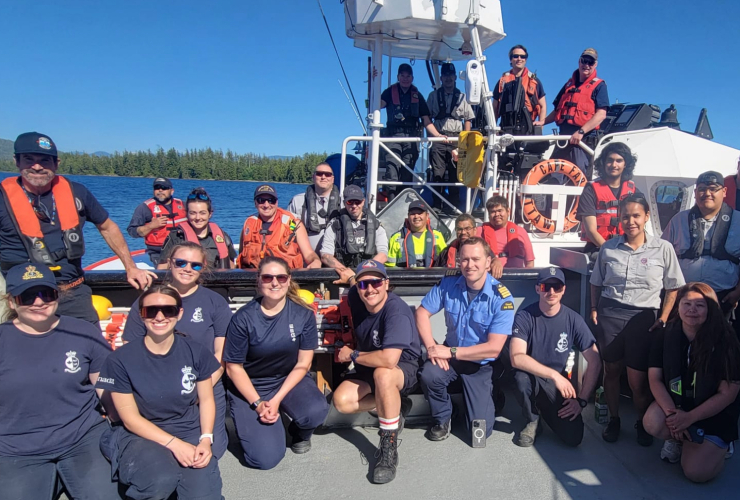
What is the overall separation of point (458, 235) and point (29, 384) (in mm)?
3287

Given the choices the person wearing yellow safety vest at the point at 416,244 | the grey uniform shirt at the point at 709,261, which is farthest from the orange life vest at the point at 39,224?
the grey uniform shirt at the point at 709,261

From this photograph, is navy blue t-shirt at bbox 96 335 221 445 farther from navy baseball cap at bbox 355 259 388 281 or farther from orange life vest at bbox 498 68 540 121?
orange life vest at bbox 498 68 540 121

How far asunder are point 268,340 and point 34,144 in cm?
184

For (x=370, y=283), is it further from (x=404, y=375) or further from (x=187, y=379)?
(x=187, y=379)

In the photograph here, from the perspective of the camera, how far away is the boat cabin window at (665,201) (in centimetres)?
552

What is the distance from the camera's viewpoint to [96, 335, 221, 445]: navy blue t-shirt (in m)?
2.49

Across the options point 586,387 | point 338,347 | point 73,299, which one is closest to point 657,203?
point 586,387

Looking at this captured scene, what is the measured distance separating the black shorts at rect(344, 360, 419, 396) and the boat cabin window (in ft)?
12.1

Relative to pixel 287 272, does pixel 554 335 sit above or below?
below

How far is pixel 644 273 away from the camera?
329 centimetres

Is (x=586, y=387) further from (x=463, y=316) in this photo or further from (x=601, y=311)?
(x=463, y=316)

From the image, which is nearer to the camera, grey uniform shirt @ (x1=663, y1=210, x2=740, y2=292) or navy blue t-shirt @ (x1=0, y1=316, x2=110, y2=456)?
navy blue t-shirt @ (x1=0, y1=316, x2=110, y2=456)

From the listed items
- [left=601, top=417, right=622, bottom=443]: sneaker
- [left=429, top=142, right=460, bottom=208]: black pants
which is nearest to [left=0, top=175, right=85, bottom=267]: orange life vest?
[left=601, top=417, right=622, bottom=443]: sneaker

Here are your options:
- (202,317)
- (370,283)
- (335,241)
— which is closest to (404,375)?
(370,283)
